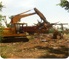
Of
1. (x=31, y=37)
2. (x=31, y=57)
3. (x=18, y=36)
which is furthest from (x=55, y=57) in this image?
(x=31, y=37)

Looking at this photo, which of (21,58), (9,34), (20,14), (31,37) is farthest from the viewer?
(31,37)

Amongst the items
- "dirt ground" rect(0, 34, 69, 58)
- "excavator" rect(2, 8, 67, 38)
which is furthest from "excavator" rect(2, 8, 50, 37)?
"dirt ground" rect(0, 34, 69, 58)

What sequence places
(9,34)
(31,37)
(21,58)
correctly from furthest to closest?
(31,37) → (9,34) → (21,58)

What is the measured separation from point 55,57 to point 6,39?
11061 millimetres

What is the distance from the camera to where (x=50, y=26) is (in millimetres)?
Answer: 26969

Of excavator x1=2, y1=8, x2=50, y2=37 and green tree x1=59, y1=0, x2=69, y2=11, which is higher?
green tree x1=59, y1=0, x2=69, y2=11

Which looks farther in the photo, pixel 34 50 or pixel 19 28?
pixel 19 28

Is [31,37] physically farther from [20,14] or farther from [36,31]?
[20,14]

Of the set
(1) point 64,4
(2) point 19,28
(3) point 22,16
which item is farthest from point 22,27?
(1) point 64,4

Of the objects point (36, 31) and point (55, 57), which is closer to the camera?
point (55, 57)

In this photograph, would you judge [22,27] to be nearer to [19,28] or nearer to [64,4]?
[19,28]

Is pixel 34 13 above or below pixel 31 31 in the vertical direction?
above

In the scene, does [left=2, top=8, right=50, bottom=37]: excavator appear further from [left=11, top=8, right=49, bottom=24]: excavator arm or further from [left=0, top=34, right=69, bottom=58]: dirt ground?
[left=0, top=34, right=69, bottom=58]: dirt ground

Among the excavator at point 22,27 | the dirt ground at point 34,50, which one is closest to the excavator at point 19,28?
the excavator at point 22,27
